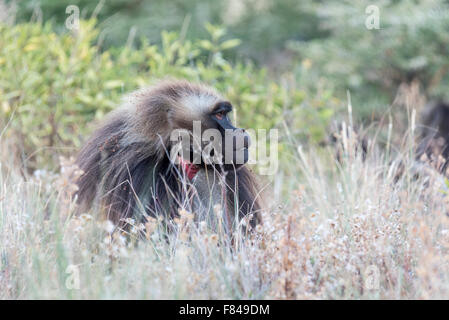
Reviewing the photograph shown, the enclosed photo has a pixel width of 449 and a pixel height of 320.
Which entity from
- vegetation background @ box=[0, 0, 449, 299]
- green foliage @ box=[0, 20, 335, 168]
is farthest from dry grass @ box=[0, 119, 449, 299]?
green foliage @ box=[0, 20, 335, 168]

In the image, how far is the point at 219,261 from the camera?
271 centimetres

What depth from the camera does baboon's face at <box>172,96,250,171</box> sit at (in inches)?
130

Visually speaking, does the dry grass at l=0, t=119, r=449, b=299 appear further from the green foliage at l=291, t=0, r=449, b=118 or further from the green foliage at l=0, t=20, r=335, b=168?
the green foliage at l=291, t=0, r=449, b=118

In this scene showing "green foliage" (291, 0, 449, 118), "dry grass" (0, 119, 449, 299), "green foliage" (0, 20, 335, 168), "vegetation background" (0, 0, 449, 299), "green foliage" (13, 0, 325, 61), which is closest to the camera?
"dry grass" (0, 119, 449, 299)

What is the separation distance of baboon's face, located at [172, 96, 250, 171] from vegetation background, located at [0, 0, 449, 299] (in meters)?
0.26

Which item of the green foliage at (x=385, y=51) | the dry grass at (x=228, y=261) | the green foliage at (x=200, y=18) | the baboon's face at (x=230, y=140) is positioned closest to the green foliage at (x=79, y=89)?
the baboon's face at (x=230, y=140)

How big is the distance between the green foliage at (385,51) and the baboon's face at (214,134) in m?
4.40

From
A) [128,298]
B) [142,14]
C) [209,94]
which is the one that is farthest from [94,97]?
[142,14]

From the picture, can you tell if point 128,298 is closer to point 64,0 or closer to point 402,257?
point 402,257

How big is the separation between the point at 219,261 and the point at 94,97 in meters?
3.03

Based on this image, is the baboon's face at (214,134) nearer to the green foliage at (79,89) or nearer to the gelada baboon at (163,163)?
the gelada baboon at (163,163)

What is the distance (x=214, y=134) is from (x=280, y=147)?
1826 millimetres

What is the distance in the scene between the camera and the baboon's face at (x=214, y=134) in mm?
3314
